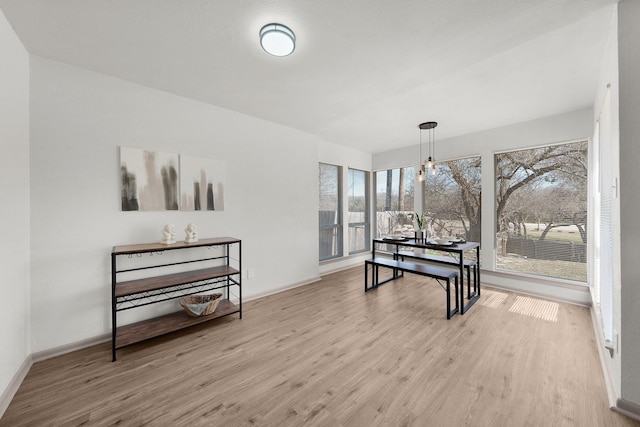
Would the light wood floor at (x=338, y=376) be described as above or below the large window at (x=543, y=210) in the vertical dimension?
below

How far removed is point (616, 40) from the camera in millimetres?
→ 1593

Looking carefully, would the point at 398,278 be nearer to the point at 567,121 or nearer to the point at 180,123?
the point at 567,121

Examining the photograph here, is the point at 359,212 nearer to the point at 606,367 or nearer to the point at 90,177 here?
the point at 606,367

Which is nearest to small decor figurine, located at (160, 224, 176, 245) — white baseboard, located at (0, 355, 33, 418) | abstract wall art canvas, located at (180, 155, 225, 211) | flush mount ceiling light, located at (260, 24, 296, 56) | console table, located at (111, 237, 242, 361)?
console table, located at (111, 237, 242, 361)

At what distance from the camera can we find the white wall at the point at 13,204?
1662mm

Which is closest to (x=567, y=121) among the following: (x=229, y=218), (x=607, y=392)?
(x=607, y=392)

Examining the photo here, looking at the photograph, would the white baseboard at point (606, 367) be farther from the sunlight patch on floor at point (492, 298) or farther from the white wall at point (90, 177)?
the white wall at point (90, 177)

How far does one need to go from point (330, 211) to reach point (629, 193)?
3855mm

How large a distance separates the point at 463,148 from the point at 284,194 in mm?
3147

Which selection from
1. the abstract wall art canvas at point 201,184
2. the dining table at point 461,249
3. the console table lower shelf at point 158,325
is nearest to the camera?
the console table lower shelf at point 158,325

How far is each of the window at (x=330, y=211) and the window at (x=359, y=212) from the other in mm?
340

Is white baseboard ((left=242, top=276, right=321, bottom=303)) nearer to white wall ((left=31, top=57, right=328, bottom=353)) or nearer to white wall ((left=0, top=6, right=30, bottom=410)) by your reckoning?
white wall ((left=31, top=57, right=328, bottom=353))

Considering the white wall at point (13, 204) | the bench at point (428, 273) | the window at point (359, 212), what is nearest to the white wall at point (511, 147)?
the bench at point (428, 273)

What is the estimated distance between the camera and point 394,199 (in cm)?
549
